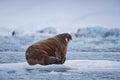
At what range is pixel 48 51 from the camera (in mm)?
8023

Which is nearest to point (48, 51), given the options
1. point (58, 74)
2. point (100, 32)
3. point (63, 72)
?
point (63, 72)

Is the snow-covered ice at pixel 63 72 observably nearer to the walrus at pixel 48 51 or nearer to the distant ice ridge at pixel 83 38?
the walrus at pixel 48 51

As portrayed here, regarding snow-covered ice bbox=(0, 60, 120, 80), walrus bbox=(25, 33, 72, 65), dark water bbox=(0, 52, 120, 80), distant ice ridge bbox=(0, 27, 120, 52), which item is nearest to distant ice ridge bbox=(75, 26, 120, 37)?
distant ice ridge bbox=(0, 27, 120, 52)

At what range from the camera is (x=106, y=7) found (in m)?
18.1

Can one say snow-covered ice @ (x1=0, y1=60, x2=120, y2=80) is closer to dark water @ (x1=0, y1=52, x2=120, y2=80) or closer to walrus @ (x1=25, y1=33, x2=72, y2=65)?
dark water @ (x1=0, y1=52, x2=120, y2=80)

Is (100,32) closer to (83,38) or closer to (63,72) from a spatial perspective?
(83,38)

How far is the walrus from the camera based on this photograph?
304 inches

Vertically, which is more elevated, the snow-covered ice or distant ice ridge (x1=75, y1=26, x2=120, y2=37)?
the snow-covered ice

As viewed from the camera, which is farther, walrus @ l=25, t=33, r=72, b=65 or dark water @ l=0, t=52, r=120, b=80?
walrus @ l=25, t=33, r=72, b=65

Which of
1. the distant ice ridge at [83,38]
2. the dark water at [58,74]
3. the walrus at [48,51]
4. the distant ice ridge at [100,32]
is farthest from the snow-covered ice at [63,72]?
the distant ice ridge at [100,32]

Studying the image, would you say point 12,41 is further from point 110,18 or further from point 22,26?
point 110,18

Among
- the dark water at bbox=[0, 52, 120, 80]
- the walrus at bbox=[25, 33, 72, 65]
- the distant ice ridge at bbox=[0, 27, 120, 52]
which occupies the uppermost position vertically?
the dark water at bbox=[0, 52, 120, 80]

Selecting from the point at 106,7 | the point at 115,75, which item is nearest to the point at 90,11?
the point at 106,7

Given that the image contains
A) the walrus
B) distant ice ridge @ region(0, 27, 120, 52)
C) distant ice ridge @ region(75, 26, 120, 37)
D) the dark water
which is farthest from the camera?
distant ice ridge @ region(75, 26, 120, 37)
